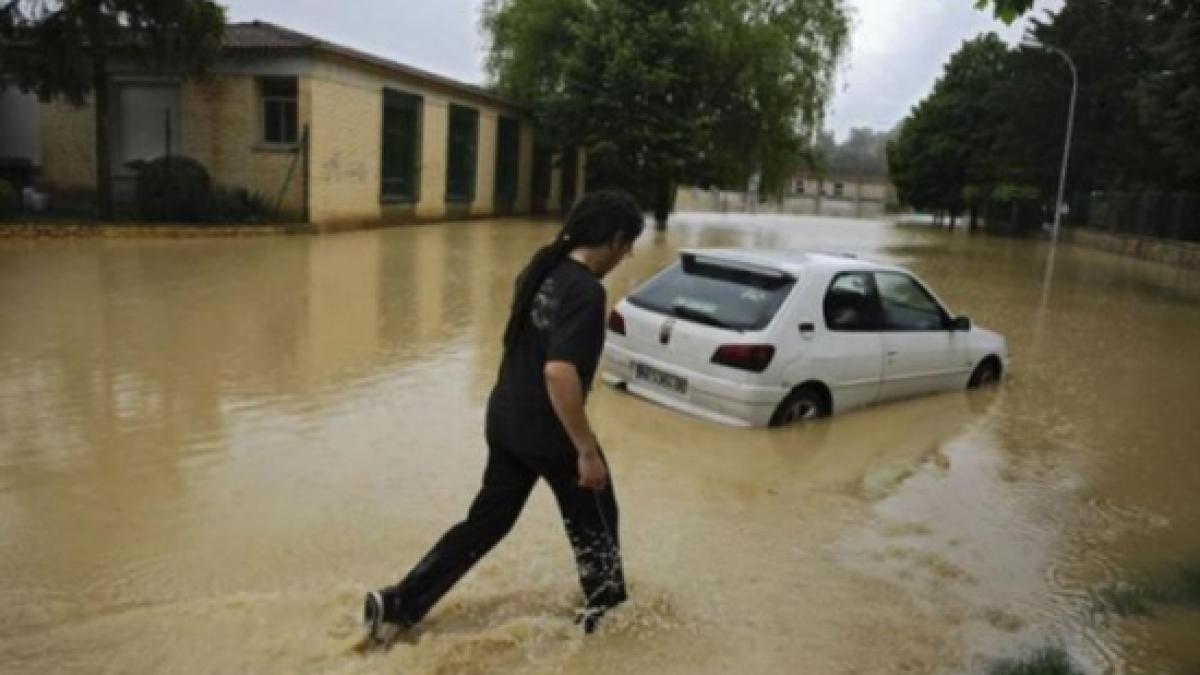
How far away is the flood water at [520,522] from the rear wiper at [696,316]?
2.59ft

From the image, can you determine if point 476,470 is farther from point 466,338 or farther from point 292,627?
point 466,338

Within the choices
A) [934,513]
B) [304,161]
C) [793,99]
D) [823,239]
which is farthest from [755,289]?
[823,239]

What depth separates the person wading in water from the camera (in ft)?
11.9

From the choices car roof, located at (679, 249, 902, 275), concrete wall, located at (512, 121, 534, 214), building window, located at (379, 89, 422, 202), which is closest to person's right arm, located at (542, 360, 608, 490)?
car roof, located at (679, 249, 902, 275)

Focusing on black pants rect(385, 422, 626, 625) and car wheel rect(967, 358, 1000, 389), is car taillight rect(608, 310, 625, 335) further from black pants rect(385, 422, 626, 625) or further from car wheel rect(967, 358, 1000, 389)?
black pants rect(385, 422, 626, 625)

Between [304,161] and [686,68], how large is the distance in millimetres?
13813

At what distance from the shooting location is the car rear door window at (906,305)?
28.1ft

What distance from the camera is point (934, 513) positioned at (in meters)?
6.38

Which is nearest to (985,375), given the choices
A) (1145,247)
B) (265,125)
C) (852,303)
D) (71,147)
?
(852,303)

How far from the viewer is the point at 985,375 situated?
32.9 ft

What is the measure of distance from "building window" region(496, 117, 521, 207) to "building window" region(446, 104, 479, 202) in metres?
2.54

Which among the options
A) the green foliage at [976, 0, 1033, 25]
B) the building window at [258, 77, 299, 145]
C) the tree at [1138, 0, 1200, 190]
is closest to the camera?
the green foliage at [976, 0, 1033, 25]

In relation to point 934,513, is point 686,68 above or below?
above

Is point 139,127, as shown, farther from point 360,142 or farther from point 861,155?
point 861,155
